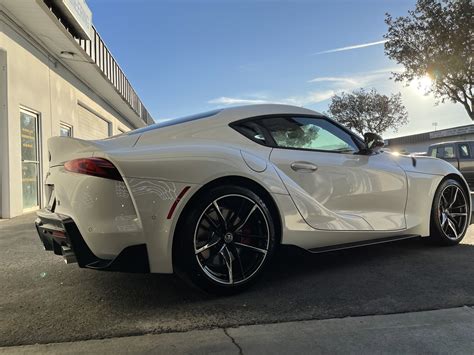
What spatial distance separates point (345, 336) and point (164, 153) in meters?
1.68

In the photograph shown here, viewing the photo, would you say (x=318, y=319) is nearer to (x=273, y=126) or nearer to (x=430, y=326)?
(x=430, y=326)

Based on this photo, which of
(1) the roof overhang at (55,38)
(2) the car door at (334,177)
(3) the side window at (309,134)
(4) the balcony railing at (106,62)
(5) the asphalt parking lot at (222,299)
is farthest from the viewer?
(4) the balcony railing at (106,62)

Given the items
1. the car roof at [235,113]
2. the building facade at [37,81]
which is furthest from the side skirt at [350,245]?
the building facade at [37,81]

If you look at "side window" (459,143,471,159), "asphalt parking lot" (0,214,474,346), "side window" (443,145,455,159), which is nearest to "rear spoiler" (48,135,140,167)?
"asphalt parking lot" (0,214,474,346)

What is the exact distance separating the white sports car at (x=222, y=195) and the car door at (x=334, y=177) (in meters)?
0.01

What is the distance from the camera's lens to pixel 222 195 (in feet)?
10.2

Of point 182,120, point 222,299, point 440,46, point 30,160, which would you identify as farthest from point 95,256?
point 440,46

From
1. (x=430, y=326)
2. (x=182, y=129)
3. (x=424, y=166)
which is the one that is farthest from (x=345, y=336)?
(x=424, y=166)

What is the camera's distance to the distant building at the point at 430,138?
32938 mm

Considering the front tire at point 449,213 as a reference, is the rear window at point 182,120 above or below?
above

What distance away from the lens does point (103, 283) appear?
11.9ft

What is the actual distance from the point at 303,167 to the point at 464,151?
11773mm

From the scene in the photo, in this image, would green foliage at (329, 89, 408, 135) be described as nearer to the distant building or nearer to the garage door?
the distant building

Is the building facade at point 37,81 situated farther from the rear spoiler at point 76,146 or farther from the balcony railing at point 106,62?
the rear spoiler at point 76,146
